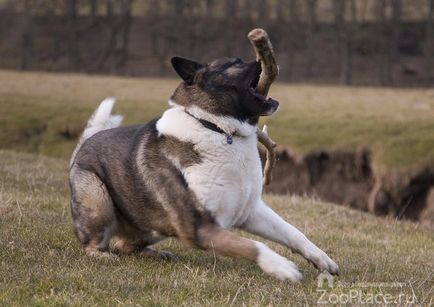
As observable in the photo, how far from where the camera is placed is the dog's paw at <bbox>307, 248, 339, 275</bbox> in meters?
7.64

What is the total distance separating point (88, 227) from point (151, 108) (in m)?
23.7

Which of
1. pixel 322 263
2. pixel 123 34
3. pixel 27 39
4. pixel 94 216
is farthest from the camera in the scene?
pixel 123 34

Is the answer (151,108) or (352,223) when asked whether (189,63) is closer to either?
(352,223)

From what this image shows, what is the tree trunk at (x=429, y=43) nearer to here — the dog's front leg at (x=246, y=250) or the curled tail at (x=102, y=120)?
the curled tail at (x=102, y=120)

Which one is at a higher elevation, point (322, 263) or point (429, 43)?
point (322, 263)

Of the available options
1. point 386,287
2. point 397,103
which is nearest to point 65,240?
point 386,287

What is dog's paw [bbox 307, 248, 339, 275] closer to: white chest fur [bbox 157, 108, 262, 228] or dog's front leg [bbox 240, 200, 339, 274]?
dog's front leg [bbox 240, 200, 339, 274]

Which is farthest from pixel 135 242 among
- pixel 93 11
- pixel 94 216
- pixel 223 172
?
pixel 93 11

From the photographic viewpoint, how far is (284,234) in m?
7.89

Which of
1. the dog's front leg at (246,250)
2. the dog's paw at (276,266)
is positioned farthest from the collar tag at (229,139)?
the dog's paw at (276,266)

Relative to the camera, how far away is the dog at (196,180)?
750 centimetres

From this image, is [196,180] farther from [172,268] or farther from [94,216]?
[94,216]

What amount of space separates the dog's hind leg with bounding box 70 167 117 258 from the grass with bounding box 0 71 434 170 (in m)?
13.7

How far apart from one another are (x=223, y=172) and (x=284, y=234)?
977 millimetres
